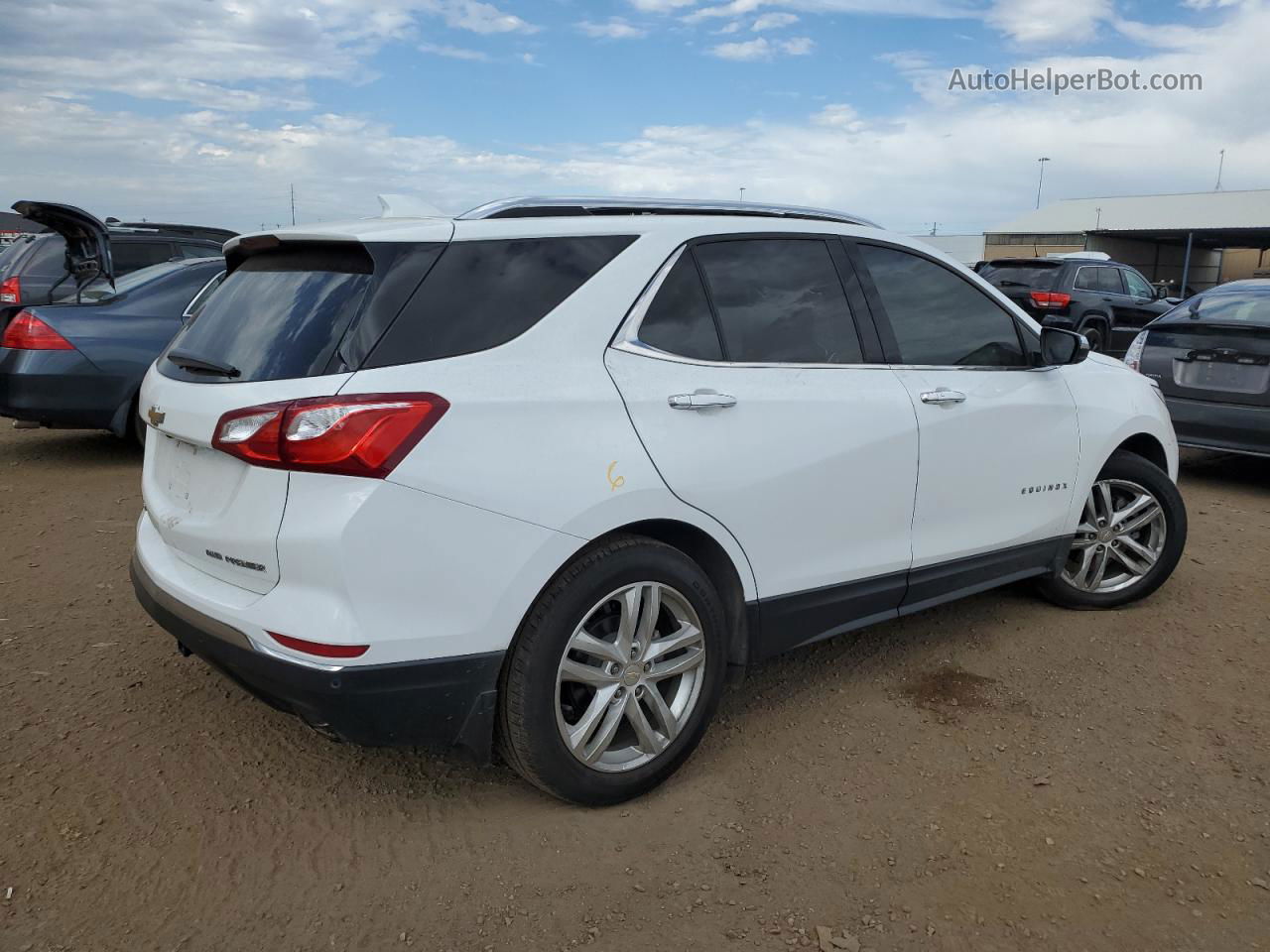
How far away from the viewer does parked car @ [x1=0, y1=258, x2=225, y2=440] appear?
23.3 feet

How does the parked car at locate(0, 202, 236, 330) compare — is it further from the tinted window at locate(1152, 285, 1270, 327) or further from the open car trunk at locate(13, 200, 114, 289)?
the tinted window at locate(1152, 285, 1270, 327)

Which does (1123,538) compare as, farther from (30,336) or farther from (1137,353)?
(30,336)

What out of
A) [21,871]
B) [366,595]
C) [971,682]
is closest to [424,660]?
[366,595]

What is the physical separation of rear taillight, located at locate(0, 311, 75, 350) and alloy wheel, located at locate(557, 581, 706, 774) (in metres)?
6.00

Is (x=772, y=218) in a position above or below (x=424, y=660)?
above

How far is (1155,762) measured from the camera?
3.31m

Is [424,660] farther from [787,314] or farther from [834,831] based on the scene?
[787,314]

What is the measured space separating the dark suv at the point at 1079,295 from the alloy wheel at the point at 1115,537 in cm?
1024

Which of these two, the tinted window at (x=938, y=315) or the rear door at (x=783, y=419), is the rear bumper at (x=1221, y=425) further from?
the rear door at (x=783, y=419)

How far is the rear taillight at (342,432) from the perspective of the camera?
96.2 inches

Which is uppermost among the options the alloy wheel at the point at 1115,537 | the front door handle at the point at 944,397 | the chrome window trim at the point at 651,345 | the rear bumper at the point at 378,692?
the chrome window trim at the point at 651,345

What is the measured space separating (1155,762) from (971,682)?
0.76 m

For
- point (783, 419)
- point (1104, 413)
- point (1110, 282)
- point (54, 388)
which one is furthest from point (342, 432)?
point (1110, 282)

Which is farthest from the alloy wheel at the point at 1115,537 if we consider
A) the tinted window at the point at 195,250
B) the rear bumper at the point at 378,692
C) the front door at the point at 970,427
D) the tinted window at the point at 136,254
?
the tinted window at the point at 195,250
